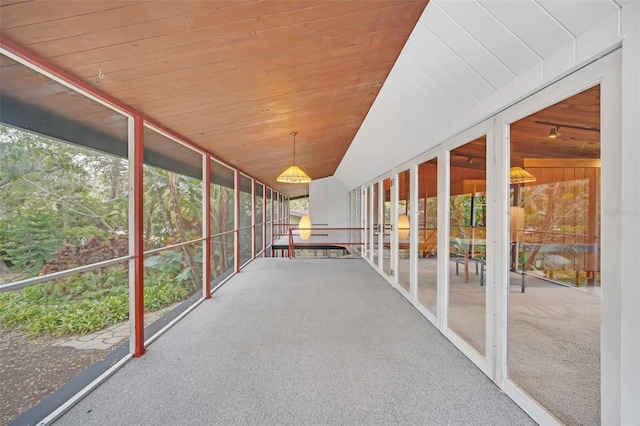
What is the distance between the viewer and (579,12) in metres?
1.21

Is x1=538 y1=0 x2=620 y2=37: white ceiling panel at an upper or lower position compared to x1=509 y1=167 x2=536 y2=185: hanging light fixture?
upper

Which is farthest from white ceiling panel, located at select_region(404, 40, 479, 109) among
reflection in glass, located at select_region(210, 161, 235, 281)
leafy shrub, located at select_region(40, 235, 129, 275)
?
reflection in glass, located at select_region(210, 161, 235, 281)

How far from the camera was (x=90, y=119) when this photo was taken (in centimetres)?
213

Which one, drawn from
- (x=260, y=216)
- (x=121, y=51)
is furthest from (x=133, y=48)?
(x=260, y=216)

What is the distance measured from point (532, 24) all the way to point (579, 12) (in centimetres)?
19

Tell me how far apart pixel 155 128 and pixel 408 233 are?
359 centimetres

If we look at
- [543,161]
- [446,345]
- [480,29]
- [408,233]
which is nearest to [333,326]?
[446,345]

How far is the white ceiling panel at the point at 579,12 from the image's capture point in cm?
115

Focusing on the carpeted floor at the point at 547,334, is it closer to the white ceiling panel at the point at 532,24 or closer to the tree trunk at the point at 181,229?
the white ceiling panel at the point at 532,24

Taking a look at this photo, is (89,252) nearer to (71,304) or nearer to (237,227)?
(71,304)

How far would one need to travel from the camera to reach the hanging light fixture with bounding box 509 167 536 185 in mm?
2036

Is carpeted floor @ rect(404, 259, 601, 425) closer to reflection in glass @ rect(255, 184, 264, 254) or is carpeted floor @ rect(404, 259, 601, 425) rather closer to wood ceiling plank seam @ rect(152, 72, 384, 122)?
wood ceiling plank seam @ rect(152, 72, 384, 122)

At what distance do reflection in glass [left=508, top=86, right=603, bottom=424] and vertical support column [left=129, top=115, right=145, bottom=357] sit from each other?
9.91 feet

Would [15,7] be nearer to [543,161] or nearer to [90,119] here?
[90,119]
